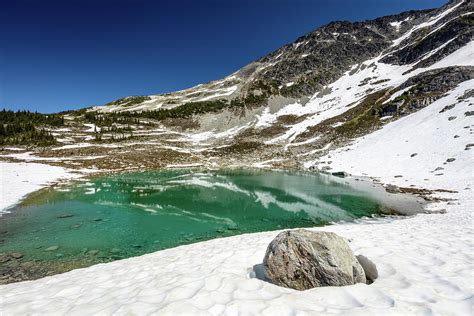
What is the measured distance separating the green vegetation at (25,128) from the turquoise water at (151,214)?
49117mm

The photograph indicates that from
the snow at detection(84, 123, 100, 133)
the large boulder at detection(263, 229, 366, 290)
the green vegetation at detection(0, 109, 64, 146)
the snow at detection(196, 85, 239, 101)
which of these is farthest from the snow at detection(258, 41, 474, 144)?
the large boulder at detection(263, 229, 366, 290)

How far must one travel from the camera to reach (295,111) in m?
116

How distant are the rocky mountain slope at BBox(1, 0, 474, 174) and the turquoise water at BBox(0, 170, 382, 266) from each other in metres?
25.6

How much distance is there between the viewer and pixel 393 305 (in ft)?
18.6

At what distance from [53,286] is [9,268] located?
560 cm

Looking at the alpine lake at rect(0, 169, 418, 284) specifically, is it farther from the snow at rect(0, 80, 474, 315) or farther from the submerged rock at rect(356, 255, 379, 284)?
the submerged rock at rect(356, 255, 379, 284)

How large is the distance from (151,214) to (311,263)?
1810cm

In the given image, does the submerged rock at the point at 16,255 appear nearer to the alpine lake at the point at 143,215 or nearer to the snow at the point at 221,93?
the alpine lake at the point at 143,215

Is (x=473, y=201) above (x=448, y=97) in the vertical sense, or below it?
below

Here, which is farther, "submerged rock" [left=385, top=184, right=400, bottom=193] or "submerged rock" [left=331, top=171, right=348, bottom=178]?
"submerged rock" [left=331, top=171, right=348, bottom=178]

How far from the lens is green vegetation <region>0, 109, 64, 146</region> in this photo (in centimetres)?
7059

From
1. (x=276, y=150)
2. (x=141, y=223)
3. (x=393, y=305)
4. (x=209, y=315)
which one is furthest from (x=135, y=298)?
(x=276, y=150)

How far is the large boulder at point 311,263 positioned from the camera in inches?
266

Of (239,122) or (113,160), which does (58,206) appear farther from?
(239,122)
